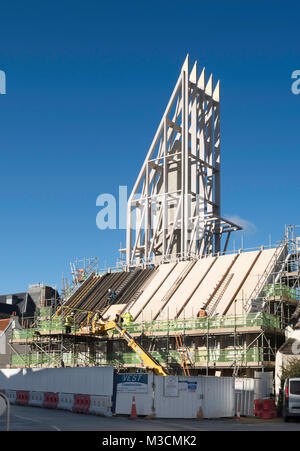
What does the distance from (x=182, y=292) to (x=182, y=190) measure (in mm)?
14987

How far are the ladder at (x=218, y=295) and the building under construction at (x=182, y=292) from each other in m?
0.09

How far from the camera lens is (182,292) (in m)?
42.9

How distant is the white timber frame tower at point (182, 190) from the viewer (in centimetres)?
5641

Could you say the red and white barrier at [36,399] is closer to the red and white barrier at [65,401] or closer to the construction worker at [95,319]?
the red and white barrier at [65,401]

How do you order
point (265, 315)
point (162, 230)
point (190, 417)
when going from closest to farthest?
point (190, 417)
point (265, 315)
point (162, 230)

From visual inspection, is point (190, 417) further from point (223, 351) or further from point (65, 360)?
point (65, 360)

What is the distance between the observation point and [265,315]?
1373 inches

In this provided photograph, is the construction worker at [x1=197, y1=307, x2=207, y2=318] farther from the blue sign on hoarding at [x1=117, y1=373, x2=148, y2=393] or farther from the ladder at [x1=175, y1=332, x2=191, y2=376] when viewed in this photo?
the blue sign on hoarding at [x1=117, y1=373, x2=148, y2=393]

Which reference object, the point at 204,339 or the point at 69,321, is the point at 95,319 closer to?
the point at 69,321

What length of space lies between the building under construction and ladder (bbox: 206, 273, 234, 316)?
0.09 m

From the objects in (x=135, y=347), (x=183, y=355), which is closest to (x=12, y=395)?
(x=135, y=347)

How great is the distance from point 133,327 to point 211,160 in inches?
1083
